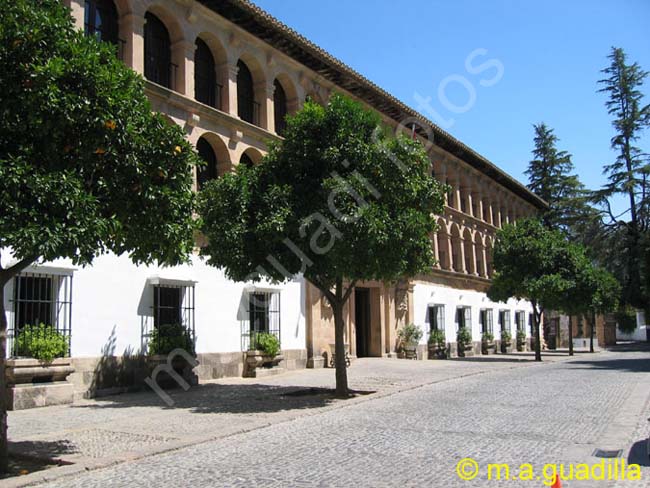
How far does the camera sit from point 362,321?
24484 millimetres

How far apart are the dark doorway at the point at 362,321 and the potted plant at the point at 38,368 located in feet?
45.2

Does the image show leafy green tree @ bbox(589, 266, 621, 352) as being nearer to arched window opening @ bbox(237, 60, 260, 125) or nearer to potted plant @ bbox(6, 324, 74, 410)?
arched window opening @ bbox(237, 60, 260, 125)

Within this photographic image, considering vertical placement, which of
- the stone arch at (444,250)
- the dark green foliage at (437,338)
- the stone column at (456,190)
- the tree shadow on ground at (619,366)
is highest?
the stone column at (456,190)

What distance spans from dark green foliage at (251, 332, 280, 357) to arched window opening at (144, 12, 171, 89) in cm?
688

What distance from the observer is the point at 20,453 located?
7.10 meters

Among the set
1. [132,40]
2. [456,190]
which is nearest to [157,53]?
[132,40]

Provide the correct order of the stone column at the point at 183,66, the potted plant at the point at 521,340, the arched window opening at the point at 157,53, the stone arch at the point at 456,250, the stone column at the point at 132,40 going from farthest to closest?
the potted plant at the point at 521,340 → the stone arch at the point at 456,250 → the stone column at the point at 183,66 → the arched window opening at the point at 157,53 → the stone column at the point at 132,40

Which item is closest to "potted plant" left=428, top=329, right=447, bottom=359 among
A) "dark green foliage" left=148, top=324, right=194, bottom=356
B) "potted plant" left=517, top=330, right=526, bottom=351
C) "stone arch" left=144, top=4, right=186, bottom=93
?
"potted plant" left=517, top=330, right=526, bottom=351

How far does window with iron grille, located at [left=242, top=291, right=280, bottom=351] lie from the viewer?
17.1 meters

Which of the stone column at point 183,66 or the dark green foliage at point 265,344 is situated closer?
the stone column at point 183,66

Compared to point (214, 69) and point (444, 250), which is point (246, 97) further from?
point (444, 250)

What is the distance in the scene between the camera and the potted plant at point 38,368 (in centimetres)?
1097

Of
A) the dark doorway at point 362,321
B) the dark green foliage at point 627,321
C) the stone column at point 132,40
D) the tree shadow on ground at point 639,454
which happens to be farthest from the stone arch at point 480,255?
the dark green foliage at point 627,321

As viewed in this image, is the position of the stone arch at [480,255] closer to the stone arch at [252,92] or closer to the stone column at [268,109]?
the stone column at [268,109]
